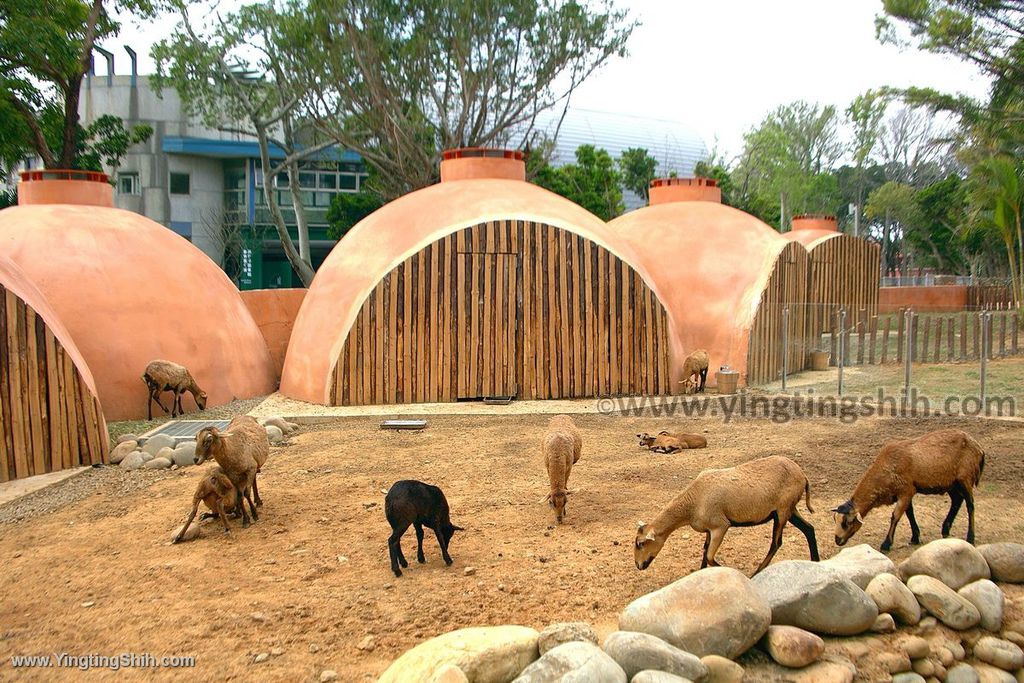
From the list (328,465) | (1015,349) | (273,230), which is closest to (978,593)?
(328,465)

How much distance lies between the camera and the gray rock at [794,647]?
466 centimetres

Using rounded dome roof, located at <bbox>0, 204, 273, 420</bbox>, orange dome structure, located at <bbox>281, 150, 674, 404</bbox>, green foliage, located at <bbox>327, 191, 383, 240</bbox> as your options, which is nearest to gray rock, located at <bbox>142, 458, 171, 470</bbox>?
rounded dome roof, located at <bbox>0, 204, 273, 420</bbox>

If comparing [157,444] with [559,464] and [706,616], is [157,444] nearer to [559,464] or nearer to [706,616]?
[559,464]


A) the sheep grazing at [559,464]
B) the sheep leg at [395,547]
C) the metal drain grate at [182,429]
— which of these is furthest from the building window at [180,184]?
the sheep leg at [395,547]

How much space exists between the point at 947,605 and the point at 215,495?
5349mm

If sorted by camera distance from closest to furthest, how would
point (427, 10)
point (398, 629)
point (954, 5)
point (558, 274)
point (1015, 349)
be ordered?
point (398, 629) < point (558, 274) < point (1015, 349) < point (954, 5) < point (427, 10)

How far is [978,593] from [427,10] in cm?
2155

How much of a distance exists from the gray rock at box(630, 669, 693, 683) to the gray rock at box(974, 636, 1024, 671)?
2072mm

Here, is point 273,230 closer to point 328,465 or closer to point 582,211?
point 582,211

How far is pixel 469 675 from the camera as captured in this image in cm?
438

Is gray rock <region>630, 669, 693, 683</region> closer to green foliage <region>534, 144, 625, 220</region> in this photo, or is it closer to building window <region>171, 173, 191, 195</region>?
green foliage <region>534, 144, 625, 220</region>

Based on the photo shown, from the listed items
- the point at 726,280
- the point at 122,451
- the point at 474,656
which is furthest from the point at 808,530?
the point at 726,280

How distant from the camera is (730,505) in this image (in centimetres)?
561

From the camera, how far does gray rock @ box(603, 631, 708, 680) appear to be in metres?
4.40
